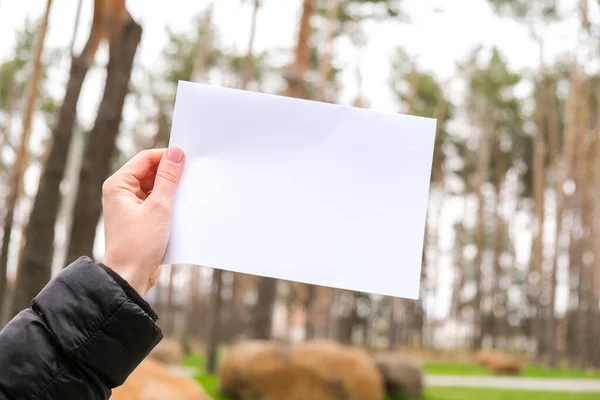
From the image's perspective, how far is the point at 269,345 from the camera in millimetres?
9070

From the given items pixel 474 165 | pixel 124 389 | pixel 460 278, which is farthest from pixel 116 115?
pixel 460 278

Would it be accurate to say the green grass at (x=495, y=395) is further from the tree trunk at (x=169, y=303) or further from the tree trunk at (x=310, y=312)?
the tree trunk at (x=169, y=303)

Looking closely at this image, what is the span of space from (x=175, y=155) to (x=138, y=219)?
0.13 m

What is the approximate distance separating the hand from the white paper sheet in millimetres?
36

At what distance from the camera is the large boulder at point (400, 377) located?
10773 mm

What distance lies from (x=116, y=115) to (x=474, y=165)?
2153 centimetres

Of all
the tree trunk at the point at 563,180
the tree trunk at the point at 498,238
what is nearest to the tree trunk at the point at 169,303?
the tree trunk at the point at 563,180

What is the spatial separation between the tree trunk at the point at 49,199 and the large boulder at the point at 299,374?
13.0ft

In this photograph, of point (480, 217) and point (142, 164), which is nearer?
point (142, 164)

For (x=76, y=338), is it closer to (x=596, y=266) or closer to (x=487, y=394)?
(x=487, y=394)

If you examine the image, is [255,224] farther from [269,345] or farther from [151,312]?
[269,345]

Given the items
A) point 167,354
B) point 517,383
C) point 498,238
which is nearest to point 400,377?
point 517,383

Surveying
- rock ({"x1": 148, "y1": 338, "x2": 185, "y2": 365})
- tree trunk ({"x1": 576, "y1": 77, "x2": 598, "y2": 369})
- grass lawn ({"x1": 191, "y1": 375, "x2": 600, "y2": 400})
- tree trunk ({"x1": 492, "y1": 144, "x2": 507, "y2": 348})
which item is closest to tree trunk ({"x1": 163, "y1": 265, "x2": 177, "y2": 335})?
rock ({"x1": 148, "y1": 338, "x2": 185, "y2": 365})

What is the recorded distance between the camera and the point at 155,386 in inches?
183
